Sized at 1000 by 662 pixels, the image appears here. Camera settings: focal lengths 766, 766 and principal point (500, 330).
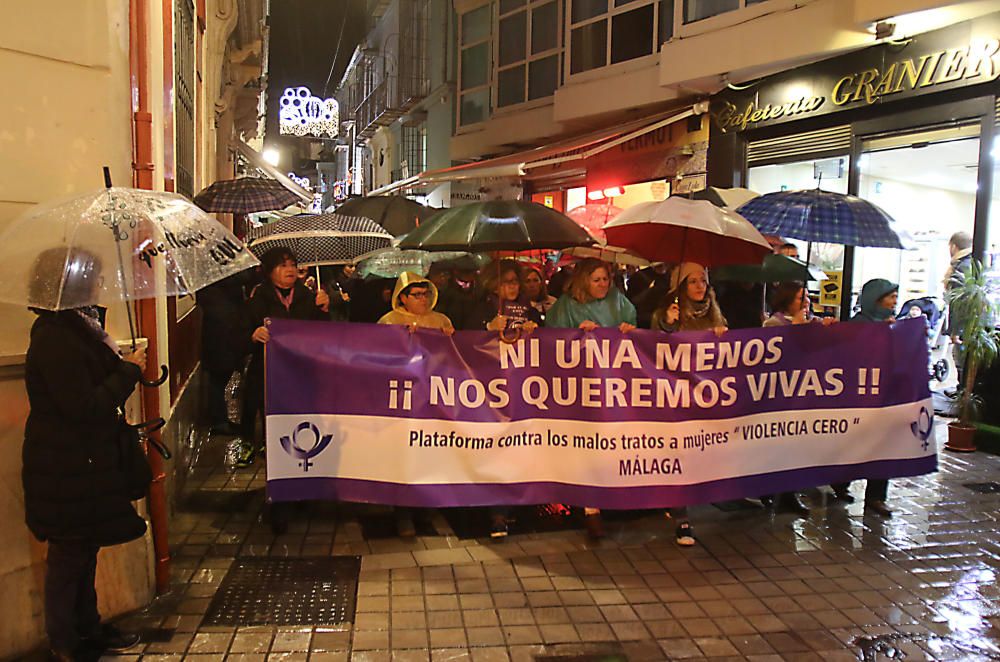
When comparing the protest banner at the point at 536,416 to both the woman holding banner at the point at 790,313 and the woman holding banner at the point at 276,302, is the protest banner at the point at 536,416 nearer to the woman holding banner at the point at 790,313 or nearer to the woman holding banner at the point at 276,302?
the woman holding banner at the point at 790,313

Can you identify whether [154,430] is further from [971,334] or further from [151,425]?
[971,334]

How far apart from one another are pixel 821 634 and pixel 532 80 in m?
15.5

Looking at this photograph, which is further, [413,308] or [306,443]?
[413,308]

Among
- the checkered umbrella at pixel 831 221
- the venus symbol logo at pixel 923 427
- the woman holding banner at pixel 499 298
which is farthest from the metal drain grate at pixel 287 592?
the venus symbol logo at pixel 923 427

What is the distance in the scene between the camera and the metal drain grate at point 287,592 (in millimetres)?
4293

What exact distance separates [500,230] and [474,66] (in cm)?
1602

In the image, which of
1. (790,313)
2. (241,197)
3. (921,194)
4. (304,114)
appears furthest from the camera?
(304,114)

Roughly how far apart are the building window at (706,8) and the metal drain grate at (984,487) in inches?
280

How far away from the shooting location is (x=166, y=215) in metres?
3.68

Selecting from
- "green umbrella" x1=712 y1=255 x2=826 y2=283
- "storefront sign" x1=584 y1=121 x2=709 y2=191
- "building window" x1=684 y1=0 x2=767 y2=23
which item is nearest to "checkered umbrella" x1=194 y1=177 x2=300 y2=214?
"green umbrella" x1=712 y1=255 x2=826 y2=283

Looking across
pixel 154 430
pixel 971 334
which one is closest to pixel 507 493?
pixel 154 430

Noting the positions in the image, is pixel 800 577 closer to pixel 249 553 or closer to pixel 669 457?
pixel 669 457

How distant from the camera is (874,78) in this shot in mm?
9523

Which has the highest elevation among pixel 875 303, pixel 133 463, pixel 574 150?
pixel 574 150
